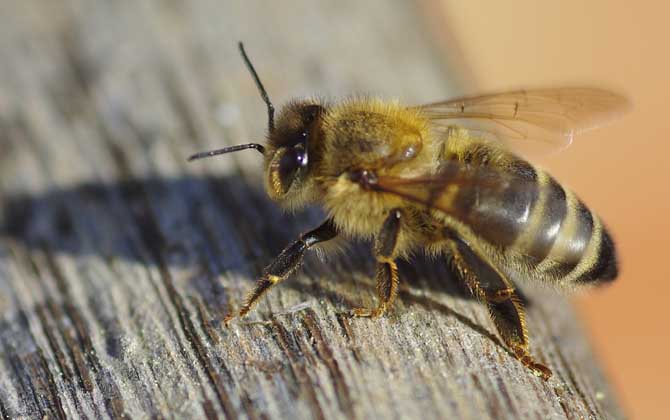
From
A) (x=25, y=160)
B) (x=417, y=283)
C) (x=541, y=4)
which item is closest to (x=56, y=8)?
(x=25, y=160)

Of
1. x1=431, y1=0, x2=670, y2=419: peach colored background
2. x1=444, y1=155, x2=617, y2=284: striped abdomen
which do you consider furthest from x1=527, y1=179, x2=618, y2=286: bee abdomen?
x1=431, y1=0, x2=670, y2=419: peach colored background

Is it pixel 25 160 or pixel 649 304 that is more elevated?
pixel 25 160

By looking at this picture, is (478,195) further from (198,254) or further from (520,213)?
(198,254)

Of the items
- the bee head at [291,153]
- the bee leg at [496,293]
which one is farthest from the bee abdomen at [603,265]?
the bee head at [291,153]

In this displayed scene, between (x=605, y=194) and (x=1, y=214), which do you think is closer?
(x=1, y=214)

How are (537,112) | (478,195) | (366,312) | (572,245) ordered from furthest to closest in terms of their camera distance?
1. (537,112)
2. (572,245)
3. (478,195)
4. (366,312)

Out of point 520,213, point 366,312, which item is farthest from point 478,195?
point 366,312

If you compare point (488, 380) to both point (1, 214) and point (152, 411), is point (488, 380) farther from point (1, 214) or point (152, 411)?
point (1, 214)
